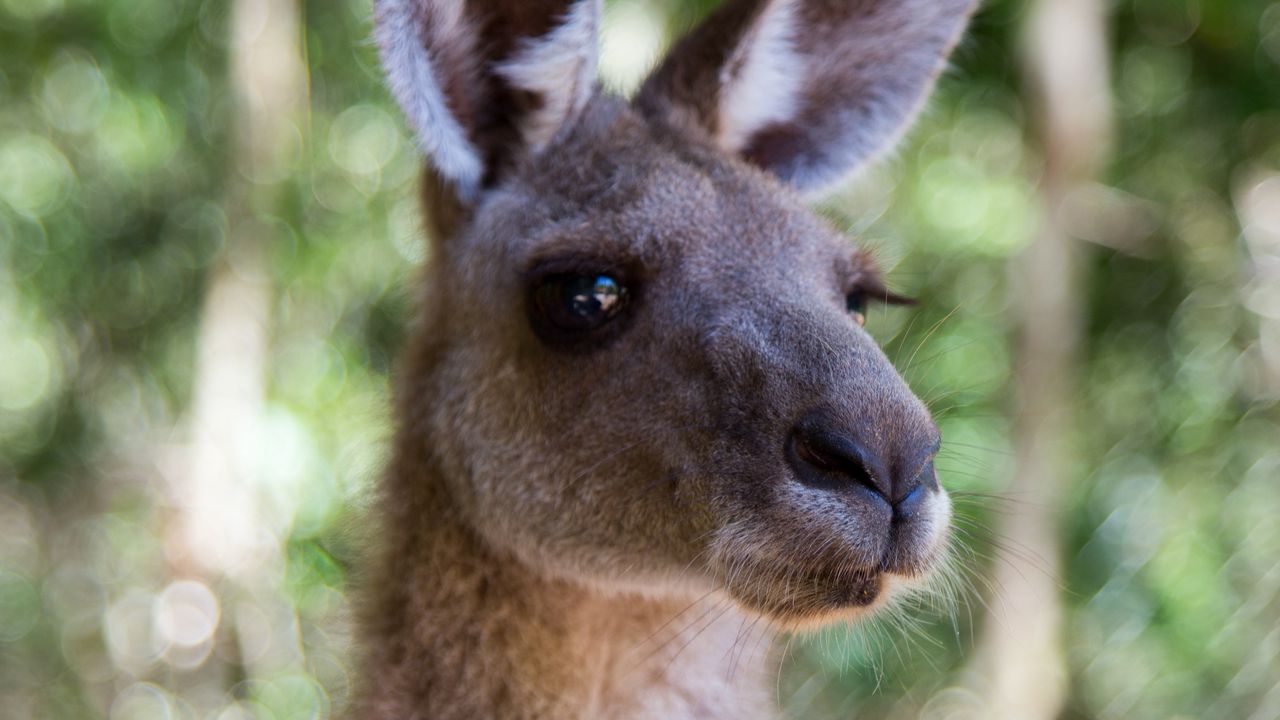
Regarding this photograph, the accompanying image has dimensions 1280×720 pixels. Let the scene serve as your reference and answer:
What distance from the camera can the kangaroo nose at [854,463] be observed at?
2166 mm

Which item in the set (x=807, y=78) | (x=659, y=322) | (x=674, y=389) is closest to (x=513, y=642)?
(x=674, y=389)

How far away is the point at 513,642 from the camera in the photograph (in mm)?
2699

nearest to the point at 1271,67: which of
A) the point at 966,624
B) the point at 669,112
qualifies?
the point at 966,624

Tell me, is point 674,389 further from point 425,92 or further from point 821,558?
point 425,92

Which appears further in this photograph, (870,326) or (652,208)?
(870,326)

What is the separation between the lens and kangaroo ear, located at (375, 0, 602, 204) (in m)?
2.69

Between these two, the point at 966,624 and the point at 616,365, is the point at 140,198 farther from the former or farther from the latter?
the point at 616,365

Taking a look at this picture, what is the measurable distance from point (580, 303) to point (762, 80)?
3.44 ft

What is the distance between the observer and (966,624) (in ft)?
22.3

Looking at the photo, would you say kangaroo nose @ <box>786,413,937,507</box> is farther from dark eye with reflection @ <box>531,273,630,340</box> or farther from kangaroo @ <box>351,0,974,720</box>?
dark eye with reflection @ <box>531,273,630,340</box>

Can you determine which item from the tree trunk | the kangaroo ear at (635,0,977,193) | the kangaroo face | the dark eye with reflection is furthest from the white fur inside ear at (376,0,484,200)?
the tree trunk

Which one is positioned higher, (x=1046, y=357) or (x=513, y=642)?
(x=513, y=642)

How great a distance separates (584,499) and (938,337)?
142 inches

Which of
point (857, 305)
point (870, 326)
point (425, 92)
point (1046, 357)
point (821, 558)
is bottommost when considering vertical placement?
point (1046, 357)
